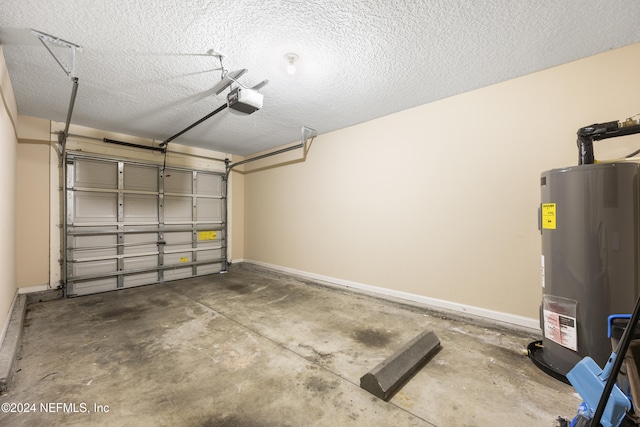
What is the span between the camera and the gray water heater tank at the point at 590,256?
62.7 inches

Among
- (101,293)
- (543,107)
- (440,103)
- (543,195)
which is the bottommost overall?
(101,293)

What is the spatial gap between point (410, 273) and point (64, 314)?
4.26 metres

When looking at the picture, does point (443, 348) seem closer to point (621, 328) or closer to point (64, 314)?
point (621, 328)

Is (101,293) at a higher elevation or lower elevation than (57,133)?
lower

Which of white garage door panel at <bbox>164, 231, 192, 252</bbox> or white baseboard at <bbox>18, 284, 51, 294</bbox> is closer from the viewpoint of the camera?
white baseboard at <bbox>18, 284, 51, 294</bbox>

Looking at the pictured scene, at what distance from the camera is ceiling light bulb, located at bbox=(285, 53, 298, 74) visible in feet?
7.12

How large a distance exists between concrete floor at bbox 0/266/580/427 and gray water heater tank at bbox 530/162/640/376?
368 millimetres

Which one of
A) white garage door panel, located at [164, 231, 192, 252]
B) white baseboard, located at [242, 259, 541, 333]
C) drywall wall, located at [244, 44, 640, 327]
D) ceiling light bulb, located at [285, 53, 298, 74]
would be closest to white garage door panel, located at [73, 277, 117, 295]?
white garage door panel, located at [164, 231, 192, 252]

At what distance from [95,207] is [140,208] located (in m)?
0.59

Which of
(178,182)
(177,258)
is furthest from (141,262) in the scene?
(178,182)

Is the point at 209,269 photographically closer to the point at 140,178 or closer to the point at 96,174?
the point at 140,178

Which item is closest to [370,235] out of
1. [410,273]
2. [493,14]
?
[410,273]

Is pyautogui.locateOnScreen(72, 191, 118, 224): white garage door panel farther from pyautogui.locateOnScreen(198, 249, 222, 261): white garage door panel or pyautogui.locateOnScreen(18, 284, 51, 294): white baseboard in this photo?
pyautogui.locateOnScreen(198, 249, 222, 261): white garage door panel

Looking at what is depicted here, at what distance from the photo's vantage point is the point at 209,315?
2.96 meters
